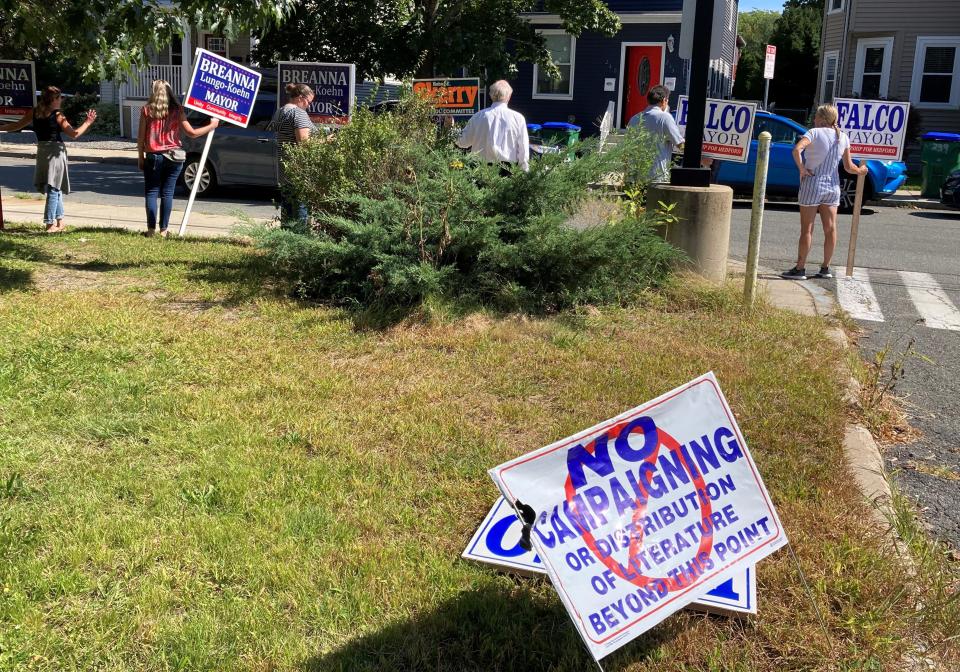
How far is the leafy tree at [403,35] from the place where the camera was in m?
15.6

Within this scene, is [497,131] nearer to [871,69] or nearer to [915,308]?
[915,308]

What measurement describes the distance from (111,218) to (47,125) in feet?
6.17

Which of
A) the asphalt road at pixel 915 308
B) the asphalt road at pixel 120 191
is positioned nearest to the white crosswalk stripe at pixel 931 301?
the asphalt road at pixel 915 308

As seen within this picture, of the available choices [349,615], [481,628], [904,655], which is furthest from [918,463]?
[349,615]

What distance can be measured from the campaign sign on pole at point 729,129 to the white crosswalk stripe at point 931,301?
2093 mm

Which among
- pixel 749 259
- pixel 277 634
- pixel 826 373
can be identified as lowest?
pixel 277 634

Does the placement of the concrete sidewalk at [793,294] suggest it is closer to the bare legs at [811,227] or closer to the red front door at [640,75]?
the bare legs at [811,227]

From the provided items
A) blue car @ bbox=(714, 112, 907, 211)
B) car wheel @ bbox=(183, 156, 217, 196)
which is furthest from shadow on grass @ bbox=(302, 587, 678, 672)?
blue car @ bbox=(714, 112, 907, 211)

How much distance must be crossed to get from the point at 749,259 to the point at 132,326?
443cm

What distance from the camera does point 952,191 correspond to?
1564cm

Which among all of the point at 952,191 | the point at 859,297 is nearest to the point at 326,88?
the point at 859,297

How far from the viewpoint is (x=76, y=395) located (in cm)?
478

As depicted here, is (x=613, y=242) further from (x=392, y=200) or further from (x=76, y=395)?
(x=76, y=395)

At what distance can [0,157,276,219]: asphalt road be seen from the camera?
1358cm
